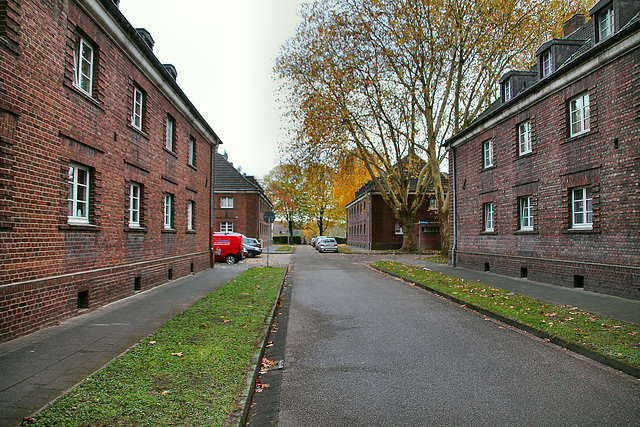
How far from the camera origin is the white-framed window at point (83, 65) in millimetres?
8525

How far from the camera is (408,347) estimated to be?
6105 mm

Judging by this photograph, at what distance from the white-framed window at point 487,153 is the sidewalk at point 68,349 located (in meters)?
13.5

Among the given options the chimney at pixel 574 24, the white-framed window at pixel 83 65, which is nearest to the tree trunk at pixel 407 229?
the chimney at pixel 574 24

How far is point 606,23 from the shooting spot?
473 inches

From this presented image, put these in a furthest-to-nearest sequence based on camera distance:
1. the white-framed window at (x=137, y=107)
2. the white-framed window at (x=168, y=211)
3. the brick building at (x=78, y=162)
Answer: the white-framed window at (x=168, y=211) → the white-framed window at (x=137, y=107) → the brick building at (x=78, y=162)

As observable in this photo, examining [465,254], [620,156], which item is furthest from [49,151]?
[465,254]

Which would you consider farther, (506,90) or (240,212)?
(240,212)

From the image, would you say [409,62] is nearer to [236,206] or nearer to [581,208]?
[581,208]

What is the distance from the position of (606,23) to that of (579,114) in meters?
2.54

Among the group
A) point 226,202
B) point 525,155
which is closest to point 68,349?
point 525,155

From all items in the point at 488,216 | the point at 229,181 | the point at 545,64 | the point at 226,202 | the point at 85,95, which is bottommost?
the point at 488,216

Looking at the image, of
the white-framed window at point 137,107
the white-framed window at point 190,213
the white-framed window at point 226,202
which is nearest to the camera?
the white-framed window at point 137,107

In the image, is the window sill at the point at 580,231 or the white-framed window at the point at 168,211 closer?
the window sill at the point at 580,231

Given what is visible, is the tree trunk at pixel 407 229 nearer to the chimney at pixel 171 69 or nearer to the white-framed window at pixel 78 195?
the chimney at pixel 171 69
